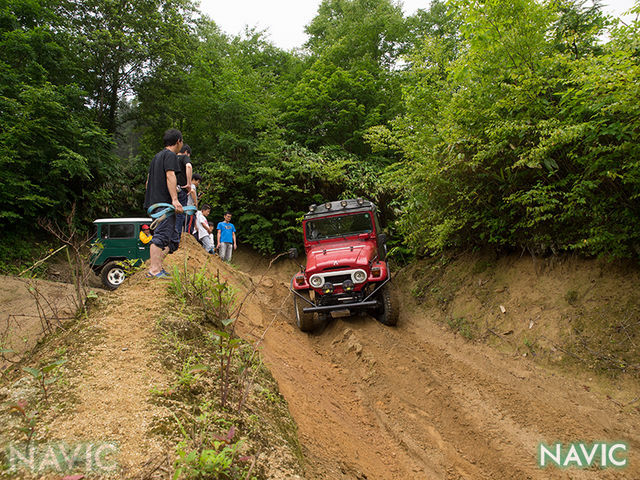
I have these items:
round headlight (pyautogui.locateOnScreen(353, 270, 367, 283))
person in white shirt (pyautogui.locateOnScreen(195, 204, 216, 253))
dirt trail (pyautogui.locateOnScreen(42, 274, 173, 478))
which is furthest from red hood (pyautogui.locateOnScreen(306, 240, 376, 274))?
dirt trail (pyautogui.locateOnScreen(42, 274, 173, 478))

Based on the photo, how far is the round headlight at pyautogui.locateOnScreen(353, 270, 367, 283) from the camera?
6.07 metres

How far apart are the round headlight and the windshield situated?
58.1 inches

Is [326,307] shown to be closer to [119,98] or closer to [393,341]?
[393,341]

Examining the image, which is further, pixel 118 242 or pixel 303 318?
pixel 118 242

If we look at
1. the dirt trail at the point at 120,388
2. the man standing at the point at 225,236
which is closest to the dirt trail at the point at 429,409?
the dirt trail at the point at 120,388

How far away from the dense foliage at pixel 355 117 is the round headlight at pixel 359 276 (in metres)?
1.82

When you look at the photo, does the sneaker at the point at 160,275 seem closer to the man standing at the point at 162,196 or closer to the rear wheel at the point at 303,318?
the man standing at the point at 162,196

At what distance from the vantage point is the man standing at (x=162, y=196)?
3754 millimetres

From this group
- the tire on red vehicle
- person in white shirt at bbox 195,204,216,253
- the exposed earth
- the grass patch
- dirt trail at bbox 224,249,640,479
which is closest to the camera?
the grass patch

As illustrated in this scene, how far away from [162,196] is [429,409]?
3.87m

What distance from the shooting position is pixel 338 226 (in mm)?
7484

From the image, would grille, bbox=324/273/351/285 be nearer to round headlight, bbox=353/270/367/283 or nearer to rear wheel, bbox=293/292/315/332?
round headlight, bbox=353/270/367/283

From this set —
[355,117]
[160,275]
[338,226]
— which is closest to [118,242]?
[338,226]

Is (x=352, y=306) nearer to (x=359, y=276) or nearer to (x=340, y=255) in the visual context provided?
(x=359, y=276)
